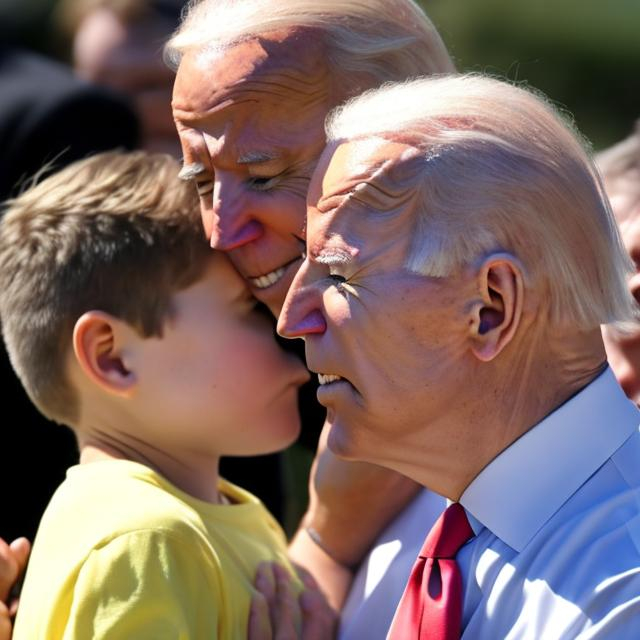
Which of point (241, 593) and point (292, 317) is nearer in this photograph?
point (292, 317)

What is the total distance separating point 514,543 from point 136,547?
73 cm

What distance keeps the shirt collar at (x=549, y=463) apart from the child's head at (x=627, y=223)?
556mm

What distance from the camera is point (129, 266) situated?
9.34ft

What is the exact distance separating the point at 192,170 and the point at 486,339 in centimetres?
87

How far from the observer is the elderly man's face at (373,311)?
6.88 ft

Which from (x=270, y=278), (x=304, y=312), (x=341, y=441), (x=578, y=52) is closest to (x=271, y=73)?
(x=270, y=278)

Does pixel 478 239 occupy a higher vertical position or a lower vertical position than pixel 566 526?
higher

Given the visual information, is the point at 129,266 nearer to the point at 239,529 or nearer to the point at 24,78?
the point at 239,529

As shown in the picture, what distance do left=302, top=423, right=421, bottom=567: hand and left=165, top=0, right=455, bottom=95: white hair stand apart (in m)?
0.80

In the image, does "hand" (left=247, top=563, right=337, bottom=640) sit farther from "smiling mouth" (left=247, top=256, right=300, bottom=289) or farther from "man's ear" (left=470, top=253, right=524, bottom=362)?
"man's ear" (left=470, top=253, right=524, bottom=362)

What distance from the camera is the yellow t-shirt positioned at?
92.6 inches

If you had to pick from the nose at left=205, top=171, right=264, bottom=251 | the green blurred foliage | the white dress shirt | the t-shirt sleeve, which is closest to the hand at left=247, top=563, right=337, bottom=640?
the t-shirt sleeve

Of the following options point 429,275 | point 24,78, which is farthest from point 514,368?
A: point 24,78

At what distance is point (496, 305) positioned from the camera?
208 cm
